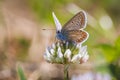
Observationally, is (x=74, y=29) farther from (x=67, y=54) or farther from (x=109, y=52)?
(x=109, y=52)

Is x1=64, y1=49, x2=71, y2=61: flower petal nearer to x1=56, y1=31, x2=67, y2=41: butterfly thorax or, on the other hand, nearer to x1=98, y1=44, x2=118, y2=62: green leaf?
x1=56, y1=31, x2=67, y2=41: butterfly thorax

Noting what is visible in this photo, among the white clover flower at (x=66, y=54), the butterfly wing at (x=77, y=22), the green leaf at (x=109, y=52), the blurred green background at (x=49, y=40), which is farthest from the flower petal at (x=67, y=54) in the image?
the green leaf at (x=109, y=52)

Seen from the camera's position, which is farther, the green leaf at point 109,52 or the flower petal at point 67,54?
the green leaf at point 109,52

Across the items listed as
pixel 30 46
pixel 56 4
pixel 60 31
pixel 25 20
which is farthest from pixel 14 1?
pixel 60 31

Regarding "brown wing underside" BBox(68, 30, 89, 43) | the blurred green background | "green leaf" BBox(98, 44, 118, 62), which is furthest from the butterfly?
"green leaf" BBox(98, 44, 118, 62)

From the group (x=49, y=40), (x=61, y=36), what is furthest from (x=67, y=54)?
(x=49, y=40)

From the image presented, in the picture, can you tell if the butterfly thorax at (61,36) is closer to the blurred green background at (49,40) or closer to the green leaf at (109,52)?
the blurred green background at (49,40)

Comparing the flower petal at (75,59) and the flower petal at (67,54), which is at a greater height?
the flower petal at (67,54)

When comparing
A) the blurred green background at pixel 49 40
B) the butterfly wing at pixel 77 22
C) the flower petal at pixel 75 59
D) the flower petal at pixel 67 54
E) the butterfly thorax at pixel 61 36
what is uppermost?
the butterfly wing at pixel 77 22
